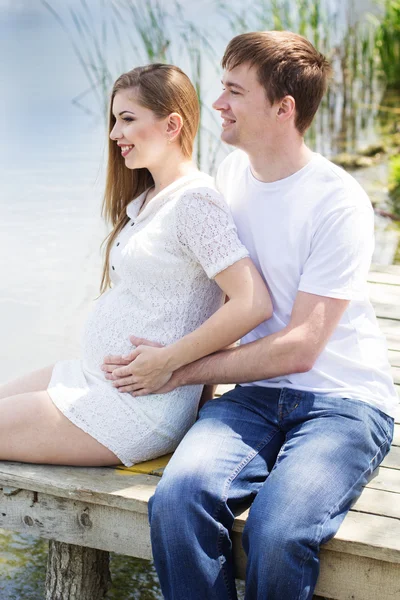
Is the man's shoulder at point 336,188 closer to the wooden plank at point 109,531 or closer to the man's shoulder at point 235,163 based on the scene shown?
the man's shoulder at point 235,163

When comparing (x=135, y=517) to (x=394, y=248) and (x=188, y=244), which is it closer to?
(x=188, y=244)

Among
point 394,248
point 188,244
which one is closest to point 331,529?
point 188,244

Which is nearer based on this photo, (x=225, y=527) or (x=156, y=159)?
(x=225, y=527)

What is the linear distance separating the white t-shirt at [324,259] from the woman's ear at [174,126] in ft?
0.74

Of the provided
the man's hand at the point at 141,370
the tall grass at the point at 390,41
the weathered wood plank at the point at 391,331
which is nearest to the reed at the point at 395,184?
the tall grass at the point at 390,41

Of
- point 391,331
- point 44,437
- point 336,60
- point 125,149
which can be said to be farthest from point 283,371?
point 336,60

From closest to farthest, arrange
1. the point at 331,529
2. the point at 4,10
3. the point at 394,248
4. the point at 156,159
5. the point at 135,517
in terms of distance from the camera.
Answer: the point at 331,529 → the point at 135,517 → the point at 156,159 → the point at 394,248 → the point at 4,10

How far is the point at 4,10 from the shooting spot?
10.6 meters

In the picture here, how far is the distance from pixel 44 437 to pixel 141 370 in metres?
0.28

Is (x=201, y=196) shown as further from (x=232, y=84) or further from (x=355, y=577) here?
(x=355, y=577)

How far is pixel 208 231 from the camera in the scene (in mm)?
2225

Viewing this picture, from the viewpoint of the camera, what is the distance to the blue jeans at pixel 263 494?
6.30 feet

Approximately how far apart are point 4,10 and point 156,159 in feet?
29.2

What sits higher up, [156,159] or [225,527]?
[156,159]
